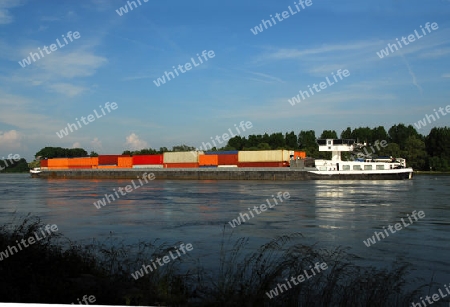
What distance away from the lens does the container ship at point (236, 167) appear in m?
53.5

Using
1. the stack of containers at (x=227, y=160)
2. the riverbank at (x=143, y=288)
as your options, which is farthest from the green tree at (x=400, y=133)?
the riverbank at (x=143, y=288)

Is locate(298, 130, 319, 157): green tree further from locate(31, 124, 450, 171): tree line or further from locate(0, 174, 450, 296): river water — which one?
locate(0, 174, 450, 296): river water

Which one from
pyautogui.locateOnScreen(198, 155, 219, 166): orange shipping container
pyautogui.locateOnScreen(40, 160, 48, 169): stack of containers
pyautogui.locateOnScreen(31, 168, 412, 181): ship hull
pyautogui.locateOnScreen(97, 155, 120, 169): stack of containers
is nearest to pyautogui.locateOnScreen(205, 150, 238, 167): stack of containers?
pyautogui.locateOnScreen(198, 155, 219, 166): orange shipping container

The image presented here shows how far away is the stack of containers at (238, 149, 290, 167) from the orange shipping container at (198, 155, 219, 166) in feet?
14.3

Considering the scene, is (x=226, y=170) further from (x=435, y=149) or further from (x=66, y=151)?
(x=66, y=151)

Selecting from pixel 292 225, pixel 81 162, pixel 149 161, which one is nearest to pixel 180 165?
pixel 149 161

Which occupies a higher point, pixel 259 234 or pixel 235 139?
pixel 235 139

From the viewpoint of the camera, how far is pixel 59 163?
8725 cm

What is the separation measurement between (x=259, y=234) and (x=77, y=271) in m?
8.02

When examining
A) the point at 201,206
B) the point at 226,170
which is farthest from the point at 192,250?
the point at 226,170

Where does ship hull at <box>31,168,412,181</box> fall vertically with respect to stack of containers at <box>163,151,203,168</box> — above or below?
below

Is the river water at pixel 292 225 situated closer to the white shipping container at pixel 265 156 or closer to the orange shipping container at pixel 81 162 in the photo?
the white shipping container at pixel 265 156

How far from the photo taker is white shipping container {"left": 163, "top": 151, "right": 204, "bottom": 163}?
72.3 meters

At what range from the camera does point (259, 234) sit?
14328mm
